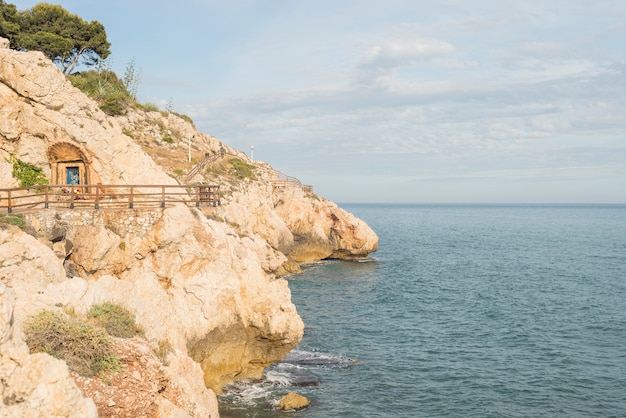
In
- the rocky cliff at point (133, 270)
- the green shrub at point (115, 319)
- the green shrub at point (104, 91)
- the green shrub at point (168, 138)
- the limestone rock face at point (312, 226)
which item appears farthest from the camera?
the limestone rock face at point (312, 226)

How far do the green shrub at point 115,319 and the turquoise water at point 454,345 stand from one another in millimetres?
9307

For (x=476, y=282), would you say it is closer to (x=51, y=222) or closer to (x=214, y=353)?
(x=214, y=353)

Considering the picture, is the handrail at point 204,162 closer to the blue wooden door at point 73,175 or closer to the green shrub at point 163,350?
the blue wooden door at point 73,175

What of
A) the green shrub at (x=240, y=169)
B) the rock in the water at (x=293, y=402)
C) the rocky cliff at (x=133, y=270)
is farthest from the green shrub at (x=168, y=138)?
the rock in the water at (x=293, y=402)

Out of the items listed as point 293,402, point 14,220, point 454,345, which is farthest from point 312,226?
point 14,220

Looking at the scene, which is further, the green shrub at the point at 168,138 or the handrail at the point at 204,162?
the green shrub at the point at 168,138

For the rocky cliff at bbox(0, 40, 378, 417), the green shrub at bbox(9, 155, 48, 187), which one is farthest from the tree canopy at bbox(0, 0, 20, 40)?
the green shrub at bbox(9, 155, 48, 187)

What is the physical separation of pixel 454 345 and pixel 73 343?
86.7 feet

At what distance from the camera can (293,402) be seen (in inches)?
909

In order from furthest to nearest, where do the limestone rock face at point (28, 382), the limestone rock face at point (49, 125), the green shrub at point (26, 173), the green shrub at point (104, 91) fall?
1. the green shrub at point (104, 91)
2. the green shrub at point (26, 173)
3. the limestone rock face at point (49, 125)
4. the limestone rock face at point (28, 382)

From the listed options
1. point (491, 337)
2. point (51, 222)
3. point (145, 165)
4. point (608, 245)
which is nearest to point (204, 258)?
point (51, 222)

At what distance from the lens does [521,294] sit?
47250 mm

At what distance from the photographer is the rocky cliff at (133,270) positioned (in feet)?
43.3

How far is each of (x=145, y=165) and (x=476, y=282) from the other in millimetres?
38979
